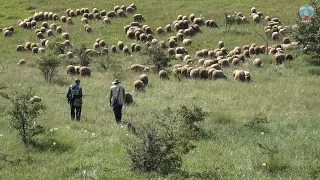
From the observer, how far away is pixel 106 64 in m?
28.5

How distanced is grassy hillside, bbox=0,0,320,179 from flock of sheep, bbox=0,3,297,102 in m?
0.70

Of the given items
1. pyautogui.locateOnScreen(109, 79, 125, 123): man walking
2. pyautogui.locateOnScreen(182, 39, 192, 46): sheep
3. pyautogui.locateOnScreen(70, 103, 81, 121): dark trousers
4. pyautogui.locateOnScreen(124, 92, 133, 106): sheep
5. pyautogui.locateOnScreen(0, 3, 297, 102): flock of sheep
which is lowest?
pyautogui.locateOnScreen(182, 39, 192, 46): sheep

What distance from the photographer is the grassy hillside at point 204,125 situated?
1128 cm

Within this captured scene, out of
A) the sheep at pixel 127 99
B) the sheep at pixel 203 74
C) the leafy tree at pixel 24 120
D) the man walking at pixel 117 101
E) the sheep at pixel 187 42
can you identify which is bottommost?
the sheep at pixel 187 42

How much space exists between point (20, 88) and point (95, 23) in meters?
19.0

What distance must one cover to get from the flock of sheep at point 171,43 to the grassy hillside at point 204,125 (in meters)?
0.70

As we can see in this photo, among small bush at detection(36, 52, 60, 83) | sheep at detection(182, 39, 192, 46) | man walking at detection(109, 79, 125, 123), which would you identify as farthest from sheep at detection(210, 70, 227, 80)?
sheep at detection(182, 39, 192, 46)

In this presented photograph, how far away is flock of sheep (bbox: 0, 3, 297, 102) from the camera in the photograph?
86.2ft

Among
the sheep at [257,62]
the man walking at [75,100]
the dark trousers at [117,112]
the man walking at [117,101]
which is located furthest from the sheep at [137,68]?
the dark trousers at [117,112]

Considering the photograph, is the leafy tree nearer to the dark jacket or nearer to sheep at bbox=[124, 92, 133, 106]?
the dark jacket

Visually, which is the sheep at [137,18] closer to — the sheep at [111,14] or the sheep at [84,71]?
the sheep at [111,14]

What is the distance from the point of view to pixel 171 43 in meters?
33.8

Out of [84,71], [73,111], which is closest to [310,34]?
[84,71]

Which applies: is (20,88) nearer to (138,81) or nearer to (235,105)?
(138,81)
